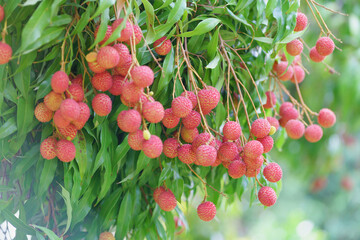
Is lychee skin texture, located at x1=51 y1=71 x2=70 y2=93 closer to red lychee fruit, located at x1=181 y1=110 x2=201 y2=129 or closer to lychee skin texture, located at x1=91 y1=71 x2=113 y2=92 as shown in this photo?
lychee skin texture, located at x1=91 y1=71 x2=113 y2=92

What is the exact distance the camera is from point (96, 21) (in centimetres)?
39

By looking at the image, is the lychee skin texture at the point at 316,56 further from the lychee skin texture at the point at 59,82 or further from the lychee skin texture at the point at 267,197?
the lychee skin texture at the point at 59,82

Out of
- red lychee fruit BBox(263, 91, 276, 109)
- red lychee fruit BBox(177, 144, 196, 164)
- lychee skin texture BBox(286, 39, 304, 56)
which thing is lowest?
red lychee fruit BBox(263, 91, 276, 109)

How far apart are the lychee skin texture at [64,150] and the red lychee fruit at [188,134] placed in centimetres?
13

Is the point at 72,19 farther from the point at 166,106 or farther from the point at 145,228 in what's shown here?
the point at 145,228

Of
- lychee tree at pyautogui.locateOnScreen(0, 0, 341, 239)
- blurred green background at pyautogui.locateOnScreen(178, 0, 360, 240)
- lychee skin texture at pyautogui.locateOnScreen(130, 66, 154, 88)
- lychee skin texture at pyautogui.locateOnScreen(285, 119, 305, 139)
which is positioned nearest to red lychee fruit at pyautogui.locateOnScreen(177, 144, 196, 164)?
lychee tree at pyautogui.locateOnScreen(0, 0, 341, 239)

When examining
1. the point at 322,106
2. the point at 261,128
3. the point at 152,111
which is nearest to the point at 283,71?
the point at 261,128

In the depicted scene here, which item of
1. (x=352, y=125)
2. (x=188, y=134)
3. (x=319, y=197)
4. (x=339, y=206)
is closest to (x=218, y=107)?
(x=188, y=134)

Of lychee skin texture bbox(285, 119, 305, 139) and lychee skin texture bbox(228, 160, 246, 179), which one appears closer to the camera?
lychee skin texture bbox(228, 160, 246, 179)

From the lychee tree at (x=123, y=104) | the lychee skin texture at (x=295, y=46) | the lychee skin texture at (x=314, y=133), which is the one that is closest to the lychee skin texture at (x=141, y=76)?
the lychee tree at (x=123, y=104)

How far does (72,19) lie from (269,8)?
223mm

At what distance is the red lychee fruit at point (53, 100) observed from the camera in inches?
14.2

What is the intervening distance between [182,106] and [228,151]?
80mm

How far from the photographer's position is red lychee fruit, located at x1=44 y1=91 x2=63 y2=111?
0.36m
